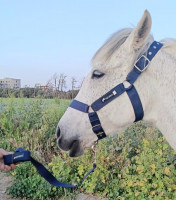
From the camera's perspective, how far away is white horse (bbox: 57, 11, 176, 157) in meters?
1.87

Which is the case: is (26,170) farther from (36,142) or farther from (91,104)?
(91,104)

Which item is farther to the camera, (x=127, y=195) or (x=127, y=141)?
A: (x=127, y=141)

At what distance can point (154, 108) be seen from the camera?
1.92 metres

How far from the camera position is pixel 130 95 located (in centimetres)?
190

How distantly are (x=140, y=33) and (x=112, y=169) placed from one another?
8.51ft

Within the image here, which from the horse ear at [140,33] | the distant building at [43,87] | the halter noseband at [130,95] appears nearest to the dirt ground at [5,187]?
the halter noseband at [130,95]

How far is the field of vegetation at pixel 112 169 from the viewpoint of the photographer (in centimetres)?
342

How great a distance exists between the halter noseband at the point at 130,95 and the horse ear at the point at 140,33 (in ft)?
0.31

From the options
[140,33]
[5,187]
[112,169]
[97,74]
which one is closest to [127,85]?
[97,74]

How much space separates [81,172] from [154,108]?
233cm

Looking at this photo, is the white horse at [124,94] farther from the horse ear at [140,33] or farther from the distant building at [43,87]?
the distant building at [43,87]

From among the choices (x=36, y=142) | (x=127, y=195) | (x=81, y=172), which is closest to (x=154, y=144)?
(x=127, y=195)

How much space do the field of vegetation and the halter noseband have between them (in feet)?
5.52

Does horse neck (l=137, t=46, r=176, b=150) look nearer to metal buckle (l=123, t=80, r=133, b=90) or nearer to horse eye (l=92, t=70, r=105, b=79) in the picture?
metal buckle (l=123, t=80, r=133, b=90)
